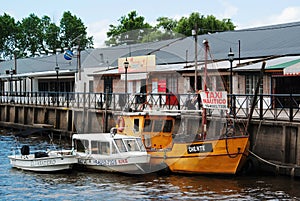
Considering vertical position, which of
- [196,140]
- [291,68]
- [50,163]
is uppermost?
[291,68]

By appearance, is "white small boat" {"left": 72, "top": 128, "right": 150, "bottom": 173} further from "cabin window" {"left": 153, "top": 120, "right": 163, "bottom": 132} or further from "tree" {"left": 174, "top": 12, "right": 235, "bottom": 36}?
"tree" {"left": 174, "top": 12, "right": 235, "bottom": 36}

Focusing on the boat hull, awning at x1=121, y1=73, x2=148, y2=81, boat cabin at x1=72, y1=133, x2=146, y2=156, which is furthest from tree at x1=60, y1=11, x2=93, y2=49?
the boat hull

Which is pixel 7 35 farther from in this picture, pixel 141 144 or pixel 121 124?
pixel 141 144

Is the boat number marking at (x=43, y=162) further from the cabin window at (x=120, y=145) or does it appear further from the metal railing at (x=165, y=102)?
the metal railing at (x=165, y=102)

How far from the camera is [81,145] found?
26.3m

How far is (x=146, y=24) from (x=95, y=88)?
4807 cm

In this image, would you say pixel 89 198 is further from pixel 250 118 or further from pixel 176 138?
pixel 250 118

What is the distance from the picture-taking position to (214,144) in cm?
2323

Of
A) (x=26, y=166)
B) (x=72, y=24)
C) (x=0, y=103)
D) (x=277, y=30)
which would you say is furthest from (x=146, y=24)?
(x=26, y=166)

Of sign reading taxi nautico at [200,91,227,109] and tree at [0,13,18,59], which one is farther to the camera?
tree at [0,13,18,59]

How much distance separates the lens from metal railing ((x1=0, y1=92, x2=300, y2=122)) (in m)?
25.2

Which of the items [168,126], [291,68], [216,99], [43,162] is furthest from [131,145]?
[291,68]

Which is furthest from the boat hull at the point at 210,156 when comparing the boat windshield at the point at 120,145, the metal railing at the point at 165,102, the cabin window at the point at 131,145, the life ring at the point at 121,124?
Result: the life ring at the point at 121,124

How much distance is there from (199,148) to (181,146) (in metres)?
0.81
